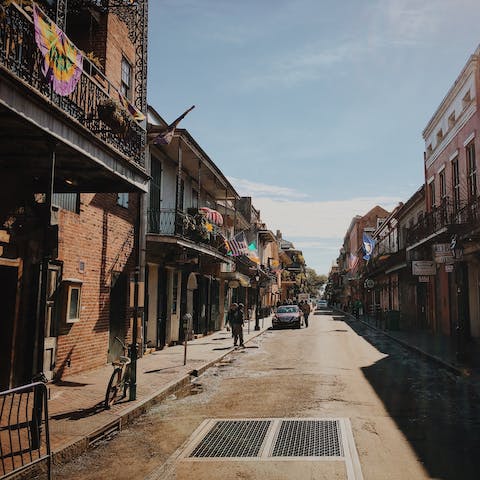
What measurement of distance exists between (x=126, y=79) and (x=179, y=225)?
4987 millimetres

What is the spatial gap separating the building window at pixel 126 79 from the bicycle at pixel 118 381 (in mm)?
7907

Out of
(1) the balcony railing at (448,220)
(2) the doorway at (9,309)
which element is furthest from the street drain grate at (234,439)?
(1) the balcony railing at (448,220)

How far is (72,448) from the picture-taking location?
6.14 metres

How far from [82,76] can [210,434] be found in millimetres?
5620

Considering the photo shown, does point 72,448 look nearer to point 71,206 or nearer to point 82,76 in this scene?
point 82,76

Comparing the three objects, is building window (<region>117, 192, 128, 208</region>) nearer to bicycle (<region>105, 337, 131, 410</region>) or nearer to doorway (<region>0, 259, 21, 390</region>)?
doorway (<region>0, 259, 21, 390</region>)

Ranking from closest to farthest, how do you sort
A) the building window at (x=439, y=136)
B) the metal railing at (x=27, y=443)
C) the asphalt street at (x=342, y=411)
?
the metal railing at (x=27, y=443), the asphalt street at (x=342, y=411), the building window at (x=439, y=136)

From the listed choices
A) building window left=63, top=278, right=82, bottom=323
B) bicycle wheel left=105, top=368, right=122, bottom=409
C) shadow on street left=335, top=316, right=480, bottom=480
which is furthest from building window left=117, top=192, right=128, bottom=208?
shadow on street left=335, top=316, right=480, bottom=480

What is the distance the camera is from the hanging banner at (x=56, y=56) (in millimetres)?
6566

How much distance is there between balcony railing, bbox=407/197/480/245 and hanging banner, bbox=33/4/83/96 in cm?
1282

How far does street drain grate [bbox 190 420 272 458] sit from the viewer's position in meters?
6.17

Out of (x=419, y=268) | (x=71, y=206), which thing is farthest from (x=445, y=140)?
(x=71, y=206)

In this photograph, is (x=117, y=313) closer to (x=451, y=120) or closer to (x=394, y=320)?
(x=451, y=120)

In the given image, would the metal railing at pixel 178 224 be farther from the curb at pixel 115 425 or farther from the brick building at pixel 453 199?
the brick building at pixel 453 199
